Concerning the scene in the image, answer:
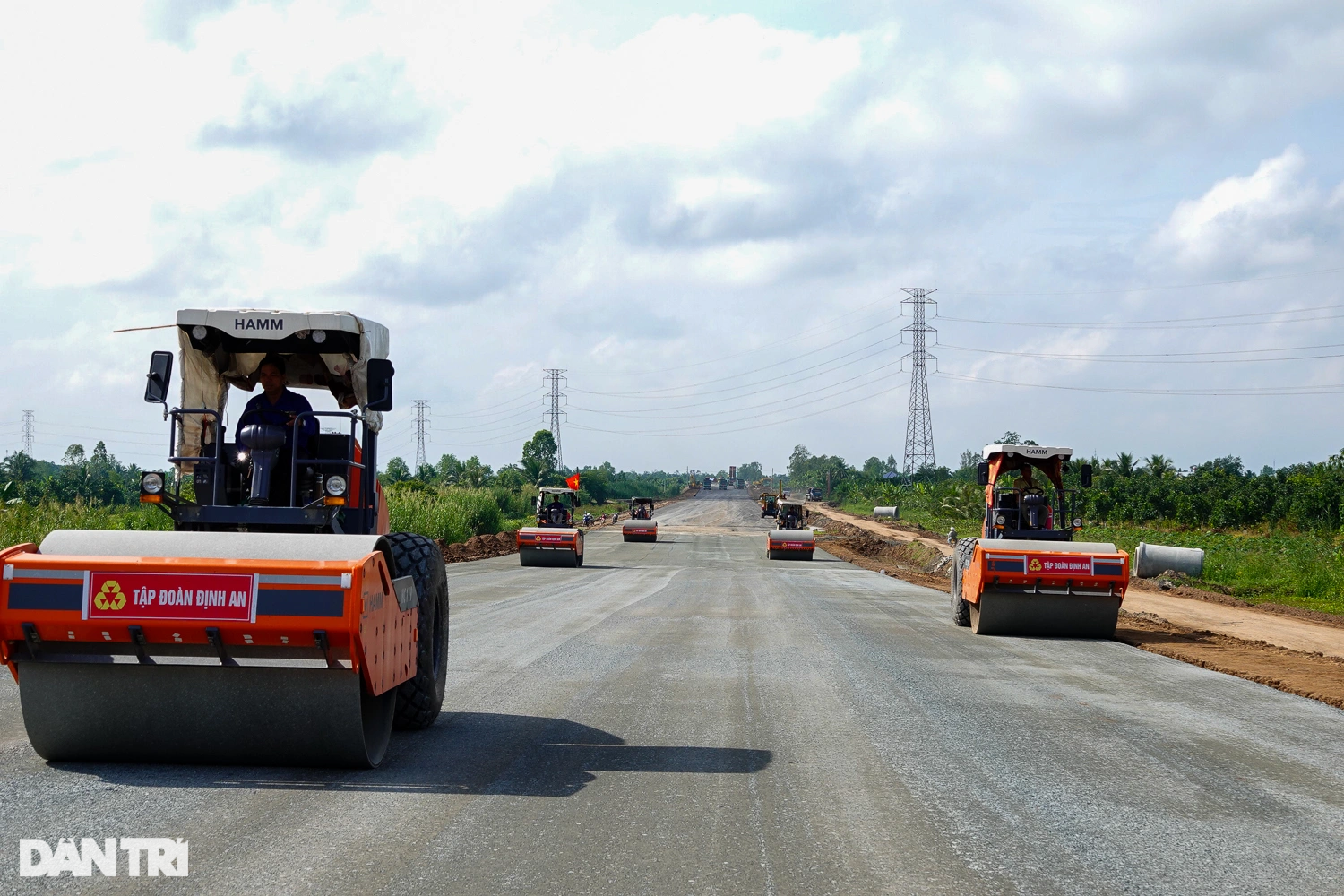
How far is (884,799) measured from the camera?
20.6 ft

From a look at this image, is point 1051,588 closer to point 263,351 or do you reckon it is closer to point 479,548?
point 263,351

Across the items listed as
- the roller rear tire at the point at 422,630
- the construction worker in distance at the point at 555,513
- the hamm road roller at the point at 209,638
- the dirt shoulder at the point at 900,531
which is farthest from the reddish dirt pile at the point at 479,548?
the hamm road roller at the point at 209,638

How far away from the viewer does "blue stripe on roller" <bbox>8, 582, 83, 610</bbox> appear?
5867 mm

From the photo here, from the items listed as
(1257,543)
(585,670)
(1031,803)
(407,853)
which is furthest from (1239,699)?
(1257,543)

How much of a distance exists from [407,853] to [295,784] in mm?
1415

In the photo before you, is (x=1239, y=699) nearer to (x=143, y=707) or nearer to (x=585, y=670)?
(x=585, y=670)

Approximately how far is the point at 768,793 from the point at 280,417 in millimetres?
4233

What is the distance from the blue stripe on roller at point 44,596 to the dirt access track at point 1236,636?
10453mm

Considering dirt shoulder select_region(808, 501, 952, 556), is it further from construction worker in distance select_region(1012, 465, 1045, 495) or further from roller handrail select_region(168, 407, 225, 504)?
roller handrail select_region(168, 407, 225, 504)

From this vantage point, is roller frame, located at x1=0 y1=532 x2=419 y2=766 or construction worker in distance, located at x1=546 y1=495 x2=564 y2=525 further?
construction worker in distance, located at x1=546 y1=495 x2=564 y2=525

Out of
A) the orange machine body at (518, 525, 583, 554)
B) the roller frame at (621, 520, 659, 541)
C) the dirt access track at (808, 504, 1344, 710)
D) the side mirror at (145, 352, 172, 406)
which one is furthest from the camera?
the roller frame at (621, 520, 659, 541)

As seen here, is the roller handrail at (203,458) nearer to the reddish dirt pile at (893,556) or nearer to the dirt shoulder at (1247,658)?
the dirt shoulder at (1247,658)

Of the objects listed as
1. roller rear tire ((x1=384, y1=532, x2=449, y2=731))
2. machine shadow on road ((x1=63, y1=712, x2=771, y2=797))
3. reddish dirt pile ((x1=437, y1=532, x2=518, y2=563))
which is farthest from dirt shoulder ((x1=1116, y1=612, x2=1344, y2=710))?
reddish dirt pile ((x1=437, y1=532, x2=518, y2=563))

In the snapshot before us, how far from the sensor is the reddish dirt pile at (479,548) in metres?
38.3
